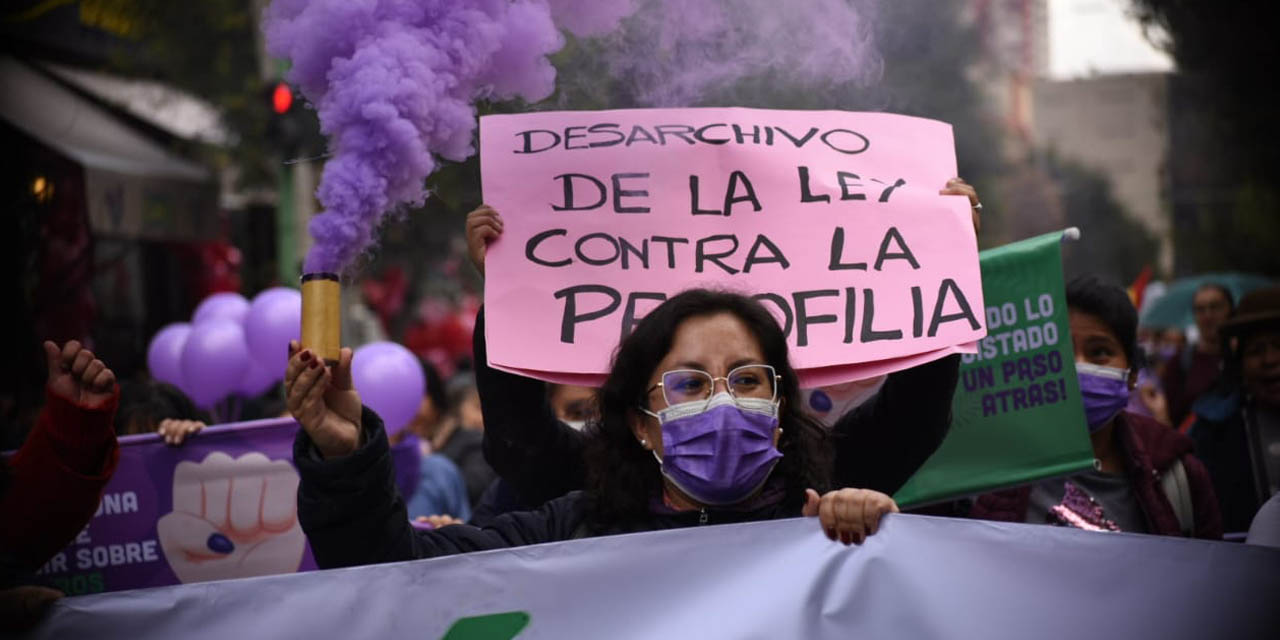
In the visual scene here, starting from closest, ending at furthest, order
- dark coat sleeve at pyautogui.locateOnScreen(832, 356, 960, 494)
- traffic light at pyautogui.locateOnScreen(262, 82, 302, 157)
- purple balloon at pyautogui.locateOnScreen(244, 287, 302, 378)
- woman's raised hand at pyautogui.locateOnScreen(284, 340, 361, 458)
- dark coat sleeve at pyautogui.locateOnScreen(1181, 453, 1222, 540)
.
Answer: woman's raised hand at pyautogui.locateOnScreen(284, 340, 361, 458) → dark coat sleeve at pyautogui.locateOnScreen(832, 356, 960, 494) → dark coat sleeve at pyautogui.locateOnScreen(1181, 453, 1222, 540) → purple balloon at pyautogui.locateOnScreen(244, 287, 302, 378) → traffic light at pyautogui.locateOnScreen(262, 82, 302, 157)

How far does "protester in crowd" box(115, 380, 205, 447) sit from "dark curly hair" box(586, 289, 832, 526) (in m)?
1.92

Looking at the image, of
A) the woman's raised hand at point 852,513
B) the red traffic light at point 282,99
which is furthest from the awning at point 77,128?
the woman's raised hand at point 852,513

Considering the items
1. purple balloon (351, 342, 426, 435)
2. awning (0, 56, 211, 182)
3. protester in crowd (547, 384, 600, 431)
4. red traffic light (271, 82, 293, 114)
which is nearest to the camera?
protester in crowd (547, 384, 600, 431)

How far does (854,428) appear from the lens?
9.89 ft

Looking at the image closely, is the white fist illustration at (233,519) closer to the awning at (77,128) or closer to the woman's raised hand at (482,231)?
the woman's raised hand at (482,231)

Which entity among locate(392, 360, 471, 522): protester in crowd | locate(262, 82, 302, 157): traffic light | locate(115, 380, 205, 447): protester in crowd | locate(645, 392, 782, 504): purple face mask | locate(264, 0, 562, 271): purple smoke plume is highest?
locate(262, 82, 302, 157): traffic light

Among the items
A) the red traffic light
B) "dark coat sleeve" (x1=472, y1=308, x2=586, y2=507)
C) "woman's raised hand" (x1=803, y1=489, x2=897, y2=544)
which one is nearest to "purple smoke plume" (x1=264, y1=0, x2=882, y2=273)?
"dark coat sleeve" (x1=472, y1=308, x2=586, y2=507)

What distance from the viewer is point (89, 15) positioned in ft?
30.0

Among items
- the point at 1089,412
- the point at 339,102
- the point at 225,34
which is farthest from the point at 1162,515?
the point at 225,34

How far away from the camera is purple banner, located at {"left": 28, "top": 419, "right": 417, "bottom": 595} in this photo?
12.6ft

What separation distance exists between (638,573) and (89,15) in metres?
8.05

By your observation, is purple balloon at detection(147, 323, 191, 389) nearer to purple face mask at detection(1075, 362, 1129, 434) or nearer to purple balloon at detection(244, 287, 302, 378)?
purple balloon at detection(244, 287, 302, 378)

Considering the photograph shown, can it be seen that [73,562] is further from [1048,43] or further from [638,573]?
[1048,43]

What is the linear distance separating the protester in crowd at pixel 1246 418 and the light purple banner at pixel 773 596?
2.20 m
